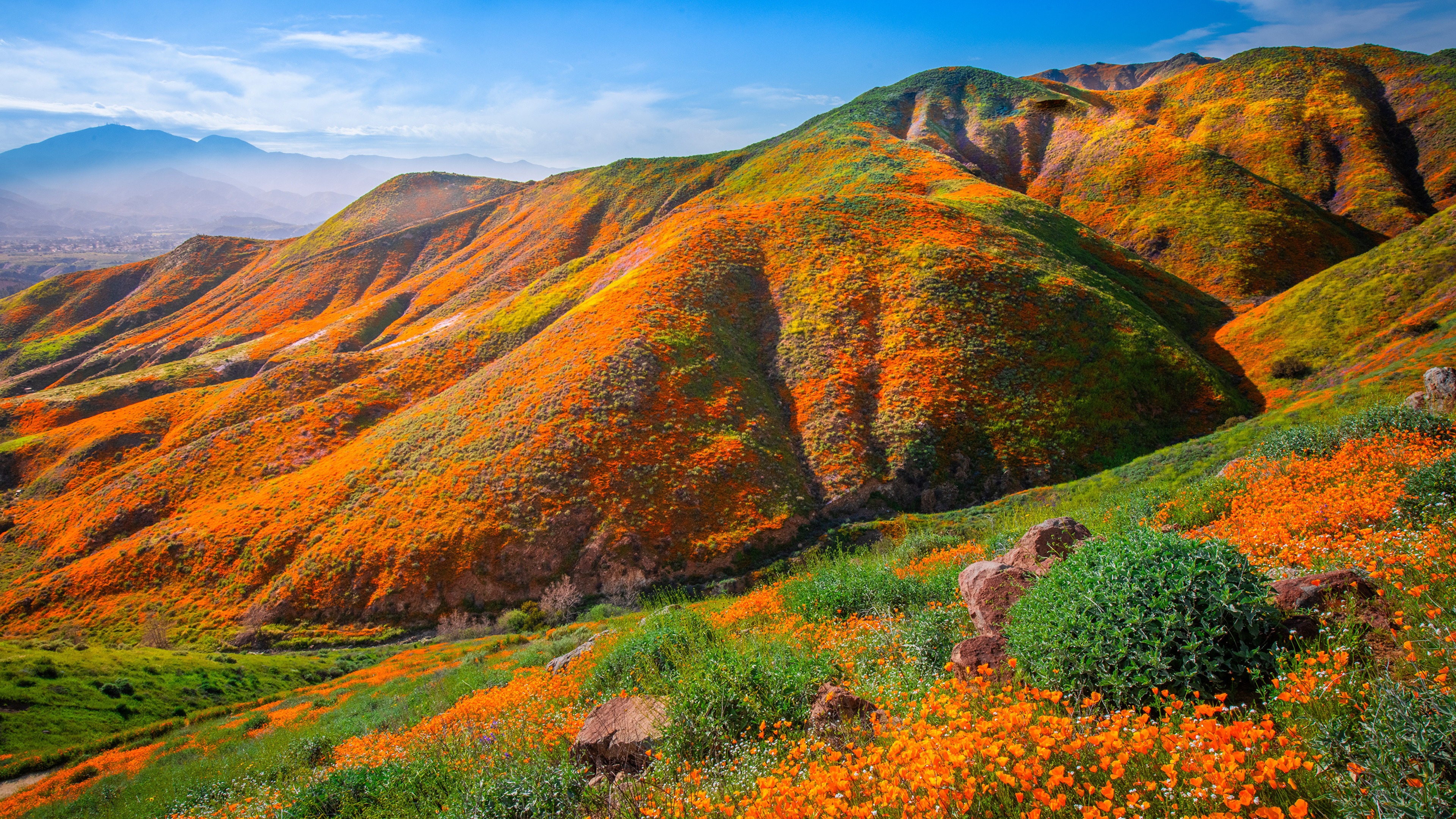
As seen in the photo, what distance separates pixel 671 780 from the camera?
5328 mm

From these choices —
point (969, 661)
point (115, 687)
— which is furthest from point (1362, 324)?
point (115, 687)

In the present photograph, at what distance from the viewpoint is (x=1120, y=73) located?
17775 centimetres

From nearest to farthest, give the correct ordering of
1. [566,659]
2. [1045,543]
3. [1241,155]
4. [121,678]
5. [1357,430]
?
1. [1045,543]
2. [1357,430]
3. [566,659]
4. [121,678]
5. [1241,155]

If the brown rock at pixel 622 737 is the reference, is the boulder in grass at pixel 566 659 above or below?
below

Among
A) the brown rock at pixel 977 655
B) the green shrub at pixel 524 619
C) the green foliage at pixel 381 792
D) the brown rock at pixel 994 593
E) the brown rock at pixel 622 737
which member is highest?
the brown rock at pixel 994 593

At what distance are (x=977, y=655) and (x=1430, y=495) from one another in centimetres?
691

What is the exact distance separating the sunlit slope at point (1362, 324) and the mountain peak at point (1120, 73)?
163 m

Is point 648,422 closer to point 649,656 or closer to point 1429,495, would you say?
point 649,656

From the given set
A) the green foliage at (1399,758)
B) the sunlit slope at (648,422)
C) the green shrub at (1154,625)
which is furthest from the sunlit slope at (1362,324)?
the green foliage at (1399,758)

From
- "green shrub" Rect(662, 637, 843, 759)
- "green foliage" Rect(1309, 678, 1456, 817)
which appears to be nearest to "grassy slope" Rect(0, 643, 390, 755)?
"green shrub" Rect(662, 637, 843, 759)

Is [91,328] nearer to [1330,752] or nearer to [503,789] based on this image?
[503,789]

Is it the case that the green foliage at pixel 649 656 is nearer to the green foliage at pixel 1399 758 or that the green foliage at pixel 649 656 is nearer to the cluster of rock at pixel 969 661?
the cluster of rock at pixel 969 661

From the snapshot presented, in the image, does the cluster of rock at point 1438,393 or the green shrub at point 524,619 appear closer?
the cluster of rock at point 1438,393

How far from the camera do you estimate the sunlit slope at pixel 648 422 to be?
2703 centimetres
